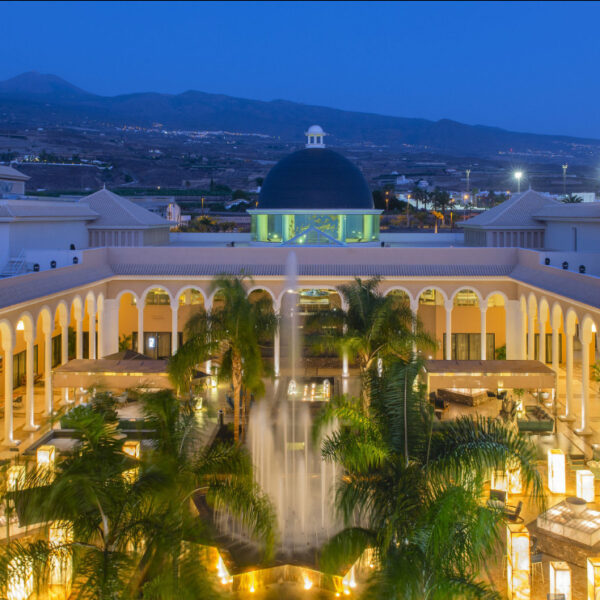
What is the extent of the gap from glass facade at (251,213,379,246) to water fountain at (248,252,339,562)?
444 cm

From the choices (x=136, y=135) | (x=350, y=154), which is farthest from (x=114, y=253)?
(x=136, y=135)

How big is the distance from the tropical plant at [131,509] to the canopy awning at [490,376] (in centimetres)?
1122

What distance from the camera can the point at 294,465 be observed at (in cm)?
1878

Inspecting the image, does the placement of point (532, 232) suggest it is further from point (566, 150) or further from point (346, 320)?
point (566, 150)

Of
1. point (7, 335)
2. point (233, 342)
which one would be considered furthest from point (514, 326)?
point (7, 335)

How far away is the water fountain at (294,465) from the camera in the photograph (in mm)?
14695

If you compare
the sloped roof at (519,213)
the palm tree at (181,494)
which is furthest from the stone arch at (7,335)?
the sloped roof at (519,213)

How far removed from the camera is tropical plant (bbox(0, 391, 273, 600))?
347 inches

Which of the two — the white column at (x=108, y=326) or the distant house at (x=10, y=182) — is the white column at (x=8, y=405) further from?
the distant house at (x=10, y=182)

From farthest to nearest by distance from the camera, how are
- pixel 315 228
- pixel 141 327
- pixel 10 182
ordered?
pixel 10 182, pixel 315 228, pixel 141 327

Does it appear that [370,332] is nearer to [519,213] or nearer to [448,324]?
[448,324]

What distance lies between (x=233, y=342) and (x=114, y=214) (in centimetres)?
1630

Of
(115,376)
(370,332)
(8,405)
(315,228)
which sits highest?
(315,228)

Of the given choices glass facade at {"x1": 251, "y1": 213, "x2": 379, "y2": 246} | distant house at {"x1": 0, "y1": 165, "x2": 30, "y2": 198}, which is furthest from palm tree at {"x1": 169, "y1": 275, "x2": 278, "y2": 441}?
distant house at {"x1": 0, "y1": 165, "x2": 30, "y2": 198}
